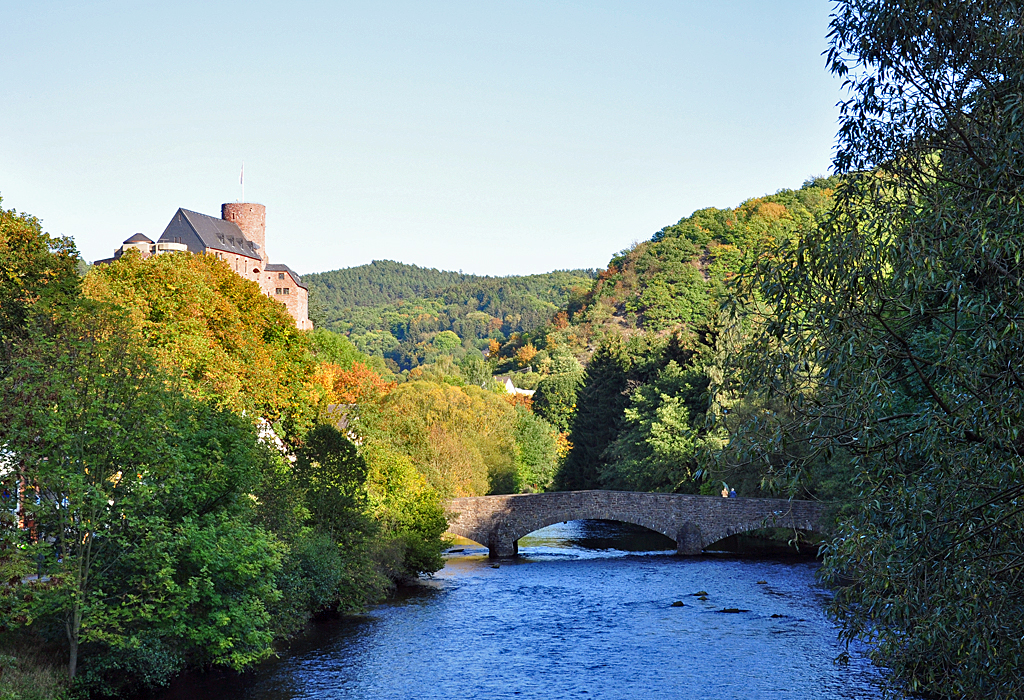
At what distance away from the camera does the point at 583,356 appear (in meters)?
94.8

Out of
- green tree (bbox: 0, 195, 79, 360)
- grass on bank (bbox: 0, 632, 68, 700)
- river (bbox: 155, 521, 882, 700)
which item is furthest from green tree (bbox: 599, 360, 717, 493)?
grass on bank (bbox: 0, 632, 68, 700)

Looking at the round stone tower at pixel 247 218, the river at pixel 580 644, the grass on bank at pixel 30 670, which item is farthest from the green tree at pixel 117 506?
the round stone tower at pixel 247 218

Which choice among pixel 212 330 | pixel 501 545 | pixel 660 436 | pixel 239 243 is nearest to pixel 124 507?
pixel 212 330

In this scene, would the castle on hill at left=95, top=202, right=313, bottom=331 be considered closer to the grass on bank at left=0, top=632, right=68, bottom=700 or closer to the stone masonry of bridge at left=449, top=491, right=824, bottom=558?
the stone masonry of bridge at left=449, top=491, right=824, bottom=558

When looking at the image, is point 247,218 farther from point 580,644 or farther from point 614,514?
point 580,644

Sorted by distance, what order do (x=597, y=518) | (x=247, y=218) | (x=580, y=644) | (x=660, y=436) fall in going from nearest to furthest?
(x=580, y=644) < (x=597, y=518) < (x=660, y=436) < (x=247, y=218)

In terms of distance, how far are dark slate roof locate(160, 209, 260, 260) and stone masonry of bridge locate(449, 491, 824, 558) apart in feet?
110

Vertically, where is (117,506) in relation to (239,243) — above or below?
Result: below

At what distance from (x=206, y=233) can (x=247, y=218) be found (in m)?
8.00

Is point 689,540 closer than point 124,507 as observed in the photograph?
No

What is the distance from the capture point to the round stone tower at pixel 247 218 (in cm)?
7769

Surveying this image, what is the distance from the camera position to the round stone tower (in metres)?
77.7

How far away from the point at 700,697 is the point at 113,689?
1222 centimetres

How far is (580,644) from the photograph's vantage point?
81.6 ft
